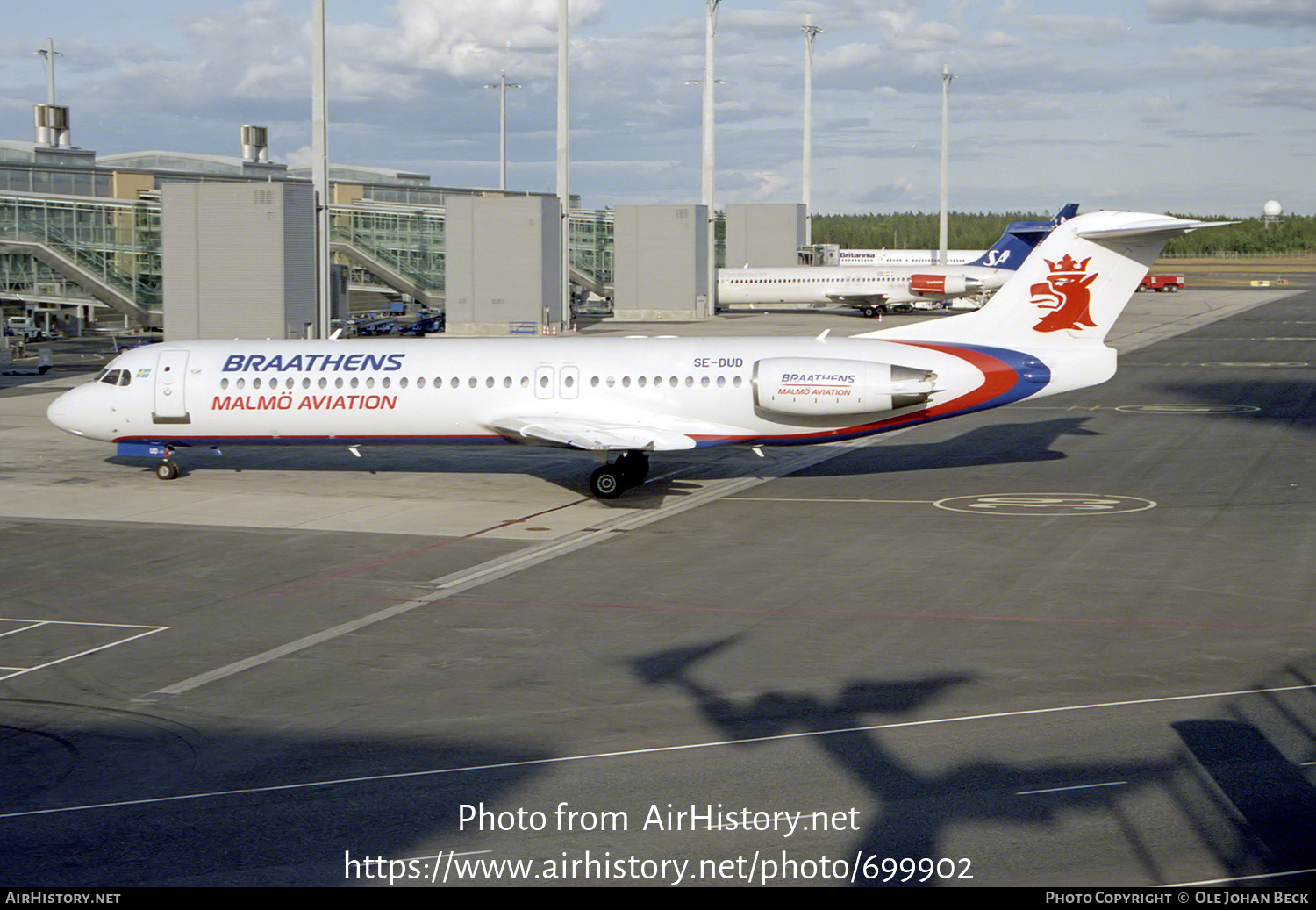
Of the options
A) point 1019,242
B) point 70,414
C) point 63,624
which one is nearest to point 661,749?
point 63,624

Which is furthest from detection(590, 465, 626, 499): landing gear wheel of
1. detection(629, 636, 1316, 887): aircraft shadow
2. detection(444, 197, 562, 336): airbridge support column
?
detection(444, 197, 562, 336): airbridge support column

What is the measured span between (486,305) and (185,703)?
59454 mm

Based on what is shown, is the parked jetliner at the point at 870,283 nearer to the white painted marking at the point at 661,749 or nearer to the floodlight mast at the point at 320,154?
the floodlight mast at the point at 320,154

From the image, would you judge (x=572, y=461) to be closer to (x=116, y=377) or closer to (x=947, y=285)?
(x=116, y=377)

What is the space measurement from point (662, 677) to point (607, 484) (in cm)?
1226

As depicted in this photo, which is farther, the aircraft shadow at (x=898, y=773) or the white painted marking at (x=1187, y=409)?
the white painted marking at (x=1187, y=409)

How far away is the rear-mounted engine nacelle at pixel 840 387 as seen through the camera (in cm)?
2700

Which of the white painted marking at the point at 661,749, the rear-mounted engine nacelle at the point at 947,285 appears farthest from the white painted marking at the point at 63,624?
the rear-mounted engine nacelle at the point at 947,285

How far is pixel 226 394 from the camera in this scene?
2981 cm

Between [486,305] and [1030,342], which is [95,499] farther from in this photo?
[486,305]

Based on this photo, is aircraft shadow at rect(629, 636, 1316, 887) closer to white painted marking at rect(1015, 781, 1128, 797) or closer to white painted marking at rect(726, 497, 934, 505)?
white painted marking at rect(1015, 781, 1128, 797)

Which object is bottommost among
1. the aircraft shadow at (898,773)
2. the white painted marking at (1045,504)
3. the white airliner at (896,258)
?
the aircraft shadow at (898,773)

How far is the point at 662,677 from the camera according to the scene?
16.1 m

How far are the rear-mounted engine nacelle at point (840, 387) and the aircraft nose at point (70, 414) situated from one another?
51.1 ft
